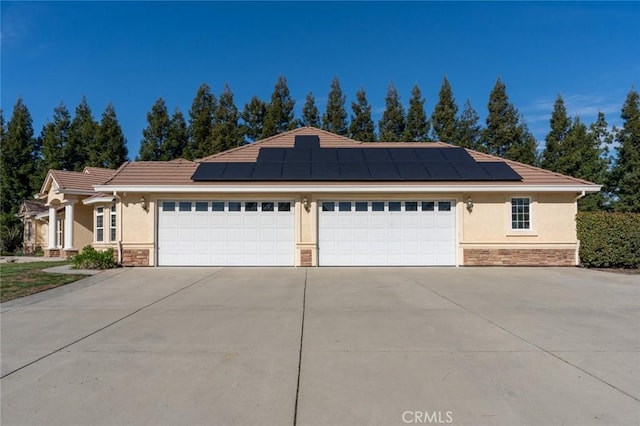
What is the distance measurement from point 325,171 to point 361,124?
16294 mm

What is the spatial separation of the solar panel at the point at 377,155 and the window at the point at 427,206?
8.80ft

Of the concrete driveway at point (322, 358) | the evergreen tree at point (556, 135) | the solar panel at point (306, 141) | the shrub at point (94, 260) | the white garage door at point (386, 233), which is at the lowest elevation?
the concrete driveway at point (322, 358)

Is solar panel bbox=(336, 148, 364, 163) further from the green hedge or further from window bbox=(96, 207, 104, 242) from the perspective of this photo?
window bbox=(96, 207, 104, 242)

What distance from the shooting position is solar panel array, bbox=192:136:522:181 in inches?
526

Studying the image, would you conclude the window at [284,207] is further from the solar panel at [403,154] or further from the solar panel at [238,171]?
the solar panel at [403,154]

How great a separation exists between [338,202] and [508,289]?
6.27 metres

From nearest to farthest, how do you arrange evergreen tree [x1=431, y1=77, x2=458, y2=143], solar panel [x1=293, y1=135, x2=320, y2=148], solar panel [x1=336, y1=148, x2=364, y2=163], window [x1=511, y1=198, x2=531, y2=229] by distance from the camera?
window [x1=511, y1=198, x2=531, y2=229]
solar panel [x1=336, y1=148, x2=364, y2=163]
solar panel [x1=293, y1=135, x2=320, y2=148]
evergreen tree [x1=431, y1=77, x2=458, y2=143]

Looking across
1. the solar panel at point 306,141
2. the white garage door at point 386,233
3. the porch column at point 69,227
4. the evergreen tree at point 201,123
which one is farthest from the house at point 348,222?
the evergreen tree at point 201,123

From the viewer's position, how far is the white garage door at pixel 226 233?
1330 cm

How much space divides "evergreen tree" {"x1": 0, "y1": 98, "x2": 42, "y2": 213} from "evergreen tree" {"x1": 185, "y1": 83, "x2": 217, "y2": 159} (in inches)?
523

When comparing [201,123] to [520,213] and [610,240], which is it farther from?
[610,240]

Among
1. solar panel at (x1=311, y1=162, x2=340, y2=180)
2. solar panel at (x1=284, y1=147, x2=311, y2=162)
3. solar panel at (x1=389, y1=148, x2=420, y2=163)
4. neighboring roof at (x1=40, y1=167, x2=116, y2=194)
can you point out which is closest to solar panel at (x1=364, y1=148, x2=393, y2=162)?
solar panel at (x1=389, y1=148, x2=420, y2=163)

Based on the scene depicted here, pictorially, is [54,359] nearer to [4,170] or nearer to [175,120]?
[175,120]

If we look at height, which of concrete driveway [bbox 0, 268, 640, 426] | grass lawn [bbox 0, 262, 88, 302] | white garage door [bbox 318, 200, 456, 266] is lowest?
concrete driveway [bbox 0, 268, 640, 426]
